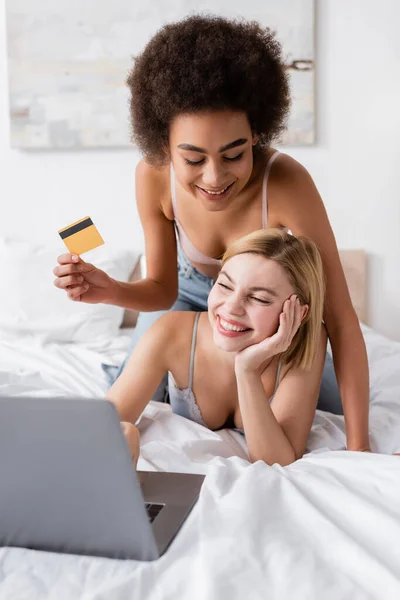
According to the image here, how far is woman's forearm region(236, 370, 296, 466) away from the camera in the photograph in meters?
1.31

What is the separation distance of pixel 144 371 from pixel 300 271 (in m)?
0.39

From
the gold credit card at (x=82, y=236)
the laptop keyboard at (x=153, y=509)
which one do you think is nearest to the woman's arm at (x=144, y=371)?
the gold credit card at (x=82, y=236)

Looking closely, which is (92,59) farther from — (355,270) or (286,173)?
(286,173)

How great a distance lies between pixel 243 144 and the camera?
135cm

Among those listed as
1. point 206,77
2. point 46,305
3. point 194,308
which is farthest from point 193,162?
point 46,305

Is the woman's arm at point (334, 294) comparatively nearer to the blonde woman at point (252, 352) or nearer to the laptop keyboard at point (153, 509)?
the blonde woman at point (252, 352)

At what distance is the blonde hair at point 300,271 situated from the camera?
1381 millimetres

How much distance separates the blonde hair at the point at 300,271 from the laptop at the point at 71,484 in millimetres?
666

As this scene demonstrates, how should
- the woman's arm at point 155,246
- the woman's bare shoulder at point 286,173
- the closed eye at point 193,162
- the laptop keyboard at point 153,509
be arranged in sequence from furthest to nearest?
the woman's arm at point 155,246
the woman's bare shoulder at point 286,173
the closed eye at point 193,162
the laptop keyboard at point 153,509

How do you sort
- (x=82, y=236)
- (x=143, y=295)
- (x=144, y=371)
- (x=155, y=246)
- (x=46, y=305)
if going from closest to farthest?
1. (x=82, y=236)
2. (x=144, y=371)
3. (x=143, y=295)
4. (x=155, y=246)
5. (x=46, y=305)

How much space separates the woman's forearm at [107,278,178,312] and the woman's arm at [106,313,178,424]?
0.11 metres

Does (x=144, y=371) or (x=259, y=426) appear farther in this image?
(x=144, y=371)

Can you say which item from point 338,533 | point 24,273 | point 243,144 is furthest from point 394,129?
point 338,533

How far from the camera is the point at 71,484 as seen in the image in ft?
2.43
